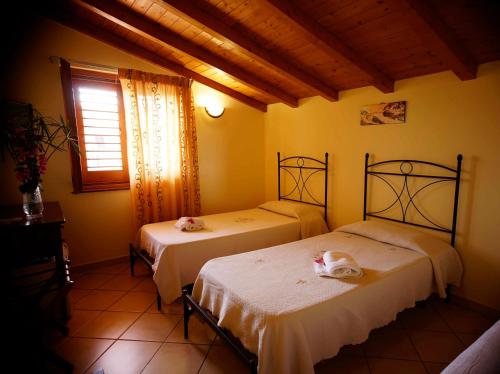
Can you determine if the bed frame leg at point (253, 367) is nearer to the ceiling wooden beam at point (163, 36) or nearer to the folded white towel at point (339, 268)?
the folded white towel at point (339, 268)

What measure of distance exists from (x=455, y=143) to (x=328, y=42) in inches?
55.3

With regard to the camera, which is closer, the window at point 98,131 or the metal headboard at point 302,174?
the window at point 98,131

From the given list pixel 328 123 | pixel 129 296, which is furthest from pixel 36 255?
pixel 328 123

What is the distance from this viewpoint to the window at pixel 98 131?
123 inches

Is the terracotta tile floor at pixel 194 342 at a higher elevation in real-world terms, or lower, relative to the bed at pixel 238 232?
lower

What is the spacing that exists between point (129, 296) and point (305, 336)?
79.5 inches

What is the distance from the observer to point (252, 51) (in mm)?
2574

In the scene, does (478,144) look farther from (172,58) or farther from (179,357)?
(172,58)

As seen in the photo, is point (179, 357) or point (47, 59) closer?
point (179, 357)

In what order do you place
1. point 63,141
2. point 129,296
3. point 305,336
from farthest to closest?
point 63,141
point 129,296
point 305,336

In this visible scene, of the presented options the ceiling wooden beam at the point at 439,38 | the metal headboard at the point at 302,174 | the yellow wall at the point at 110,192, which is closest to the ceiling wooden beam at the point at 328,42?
the ceiling wooden beam at the point at 439,38

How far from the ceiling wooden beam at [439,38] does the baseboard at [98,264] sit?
3791 mm

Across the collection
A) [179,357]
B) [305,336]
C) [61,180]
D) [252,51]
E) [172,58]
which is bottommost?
[179,357]

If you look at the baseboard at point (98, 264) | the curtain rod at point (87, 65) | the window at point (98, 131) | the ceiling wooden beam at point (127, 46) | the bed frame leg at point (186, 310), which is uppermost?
the ceiling wooden beam at point (127, 46)
